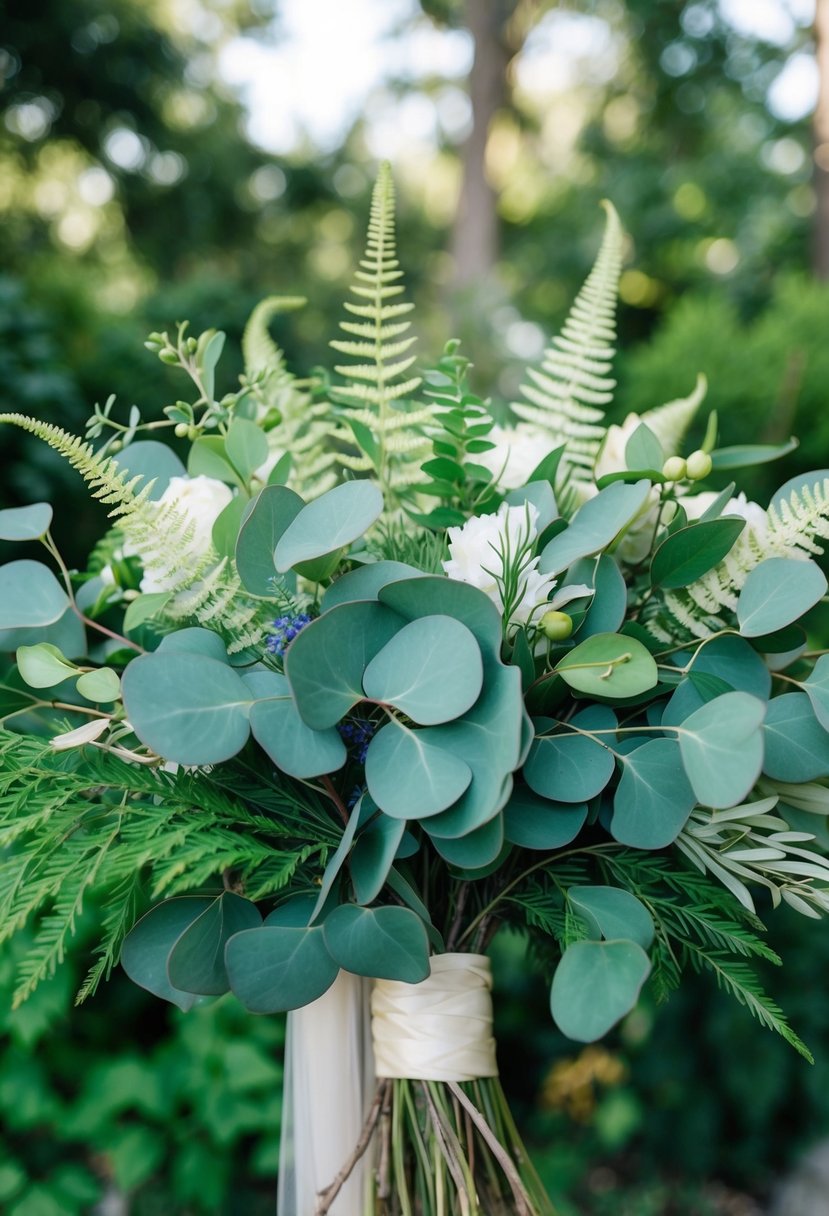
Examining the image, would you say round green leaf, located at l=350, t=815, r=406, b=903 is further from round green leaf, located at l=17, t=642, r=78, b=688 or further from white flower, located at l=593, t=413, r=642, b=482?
white flower, located at l=593, t=413, r=642, b=482

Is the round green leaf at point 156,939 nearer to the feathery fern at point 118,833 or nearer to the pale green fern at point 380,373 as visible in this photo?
the feathery fern at point 118,833

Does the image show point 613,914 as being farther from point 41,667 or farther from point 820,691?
point 41,667

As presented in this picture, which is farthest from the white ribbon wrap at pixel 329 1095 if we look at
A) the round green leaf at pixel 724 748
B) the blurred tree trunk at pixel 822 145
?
the blurred tree trunk at pixel 822 145

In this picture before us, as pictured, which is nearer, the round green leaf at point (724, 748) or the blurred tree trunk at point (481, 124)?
the round green leaf at point (724, 748)

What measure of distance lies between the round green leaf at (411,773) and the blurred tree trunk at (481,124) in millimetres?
5278

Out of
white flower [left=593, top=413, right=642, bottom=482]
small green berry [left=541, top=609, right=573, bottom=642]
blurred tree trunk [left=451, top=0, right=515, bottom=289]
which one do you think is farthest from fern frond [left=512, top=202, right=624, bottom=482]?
blurred tree trunk [left=451, top=0, right=515, bottom=289]

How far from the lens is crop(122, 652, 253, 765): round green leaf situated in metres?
0.50

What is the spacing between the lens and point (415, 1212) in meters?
0.63

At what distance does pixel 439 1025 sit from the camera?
0.62 m

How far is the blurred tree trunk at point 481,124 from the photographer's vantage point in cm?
548

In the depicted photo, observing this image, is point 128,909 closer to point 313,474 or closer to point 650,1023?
point 313,474

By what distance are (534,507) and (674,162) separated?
8.55 metres

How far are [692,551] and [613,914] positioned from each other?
9.4 inches

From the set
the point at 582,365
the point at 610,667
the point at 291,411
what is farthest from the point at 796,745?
the point at 291,411
